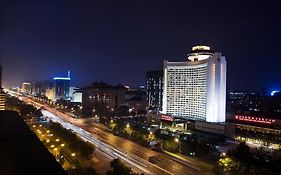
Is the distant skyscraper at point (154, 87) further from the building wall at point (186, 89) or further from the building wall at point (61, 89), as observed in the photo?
the building wall at point (61, 89)

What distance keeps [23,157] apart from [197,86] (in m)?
39.3

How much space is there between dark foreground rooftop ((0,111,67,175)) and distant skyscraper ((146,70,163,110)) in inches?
2584

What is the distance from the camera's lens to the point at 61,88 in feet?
379

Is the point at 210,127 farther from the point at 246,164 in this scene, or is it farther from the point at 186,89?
the point at 246,164

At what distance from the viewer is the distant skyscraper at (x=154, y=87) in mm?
79125

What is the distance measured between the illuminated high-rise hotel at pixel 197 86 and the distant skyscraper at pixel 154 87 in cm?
2711

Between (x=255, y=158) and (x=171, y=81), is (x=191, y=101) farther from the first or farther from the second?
(x=255, y=158)

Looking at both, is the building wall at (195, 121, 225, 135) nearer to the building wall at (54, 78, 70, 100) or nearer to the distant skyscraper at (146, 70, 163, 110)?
the distant skyscraper at (146, 70, 163, 110)

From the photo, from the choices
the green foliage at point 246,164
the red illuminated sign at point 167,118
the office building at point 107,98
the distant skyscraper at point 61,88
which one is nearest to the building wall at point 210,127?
the red illuminated sign at point 167,118

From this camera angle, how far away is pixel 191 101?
156ft

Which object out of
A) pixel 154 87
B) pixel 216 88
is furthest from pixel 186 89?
pixel 154 87

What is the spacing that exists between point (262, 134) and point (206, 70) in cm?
1386

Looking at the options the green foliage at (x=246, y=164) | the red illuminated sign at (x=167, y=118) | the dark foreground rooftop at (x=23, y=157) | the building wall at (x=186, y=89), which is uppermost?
the building wall at (x=186, y=89)

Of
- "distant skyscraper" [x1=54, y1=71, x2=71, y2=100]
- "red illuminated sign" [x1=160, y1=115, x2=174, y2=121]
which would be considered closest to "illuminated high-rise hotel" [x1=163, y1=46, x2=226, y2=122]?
"red illuminated sign" [x1=160, y1=115, x2=174, y2=121]
